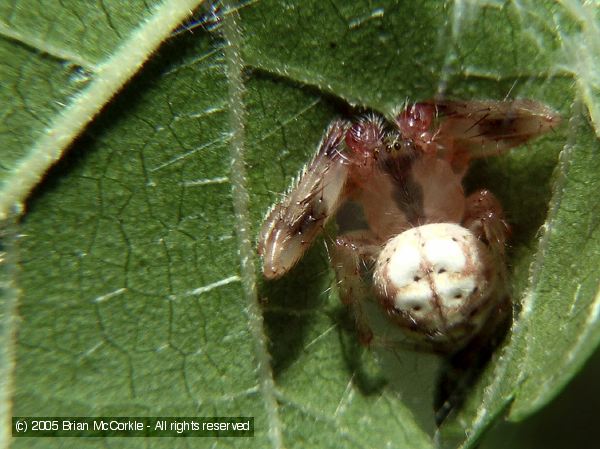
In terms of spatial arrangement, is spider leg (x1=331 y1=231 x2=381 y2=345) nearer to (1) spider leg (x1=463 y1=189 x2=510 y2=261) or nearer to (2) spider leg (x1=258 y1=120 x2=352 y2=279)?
(2) spider leg (x1=258 y1=120 x2=352 y2=279)

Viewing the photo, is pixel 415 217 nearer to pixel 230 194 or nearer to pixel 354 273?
pixel 354 273

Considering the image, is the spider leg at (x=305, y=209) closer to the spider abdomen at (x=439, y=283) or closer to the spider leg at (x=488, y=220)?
the spider abdomen at (x=439, y=283)

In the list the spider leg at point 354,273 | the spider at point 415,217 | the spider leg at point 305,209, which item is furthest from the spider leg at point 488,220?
the spider leg at point 305,209

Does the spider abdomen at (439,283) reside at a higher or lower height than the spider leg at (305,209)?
lower

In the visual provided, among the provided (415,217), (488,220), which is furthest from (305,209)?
(488,220)

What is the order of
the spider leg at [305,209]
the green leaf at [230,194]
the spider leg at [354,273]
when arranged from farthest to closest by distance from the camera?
the spider leg at [354,273]
the spider leg at [305,209]
the green leaf at [230,194]

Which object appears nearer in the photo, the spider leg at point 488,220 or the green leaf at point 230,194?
the green leaf at point 230,194

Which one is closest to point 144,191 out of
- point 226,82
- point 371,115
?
point 226,82

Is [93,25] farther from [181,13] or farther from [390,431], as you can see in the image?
[390,431]
